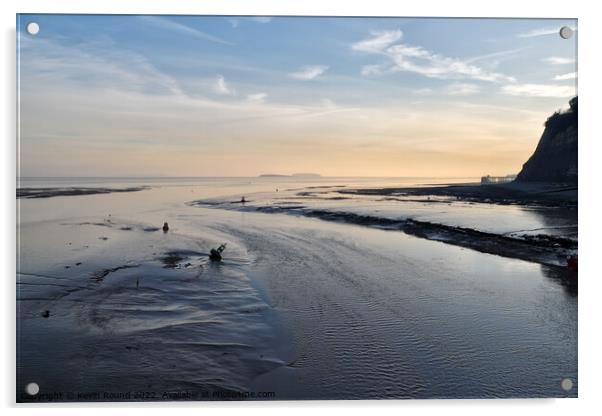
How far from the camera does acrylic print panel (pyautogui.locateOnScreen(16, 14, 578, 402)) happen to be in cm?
425

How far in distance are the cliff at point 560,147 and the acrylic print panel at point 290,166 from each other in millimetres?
30

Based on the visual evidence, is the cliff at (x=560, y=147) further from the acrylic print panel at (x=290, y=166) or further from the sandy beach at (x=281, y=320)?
the sandy beach at (x=281, y=320)

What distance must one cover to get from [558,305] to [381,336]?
217 centimetres

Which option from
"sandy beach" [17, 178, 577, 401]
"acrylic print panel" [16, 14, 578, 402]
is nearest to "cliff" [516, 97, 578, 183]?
"acrylic print panel" [16, 14, 578, 402]

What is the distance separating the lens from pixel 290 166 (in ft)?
20.1

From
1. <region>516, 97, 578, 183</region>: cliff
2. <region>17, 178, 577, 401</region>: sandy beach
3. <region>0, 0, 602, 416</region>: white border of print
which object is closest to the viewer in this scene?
<region>17, 178, 577, 401</region>: sandy beach

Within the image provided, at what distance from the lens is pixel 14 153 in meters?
4.51

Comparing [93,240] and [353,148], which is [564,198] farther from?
[93,240]

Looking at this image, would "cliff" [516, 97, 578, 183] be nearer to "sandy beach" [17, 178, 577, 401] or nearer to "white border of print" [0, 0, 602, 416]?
"white border of print" [0, 0, 602, 416]

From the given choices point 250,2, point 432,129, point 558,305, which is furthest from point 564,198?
point 250,2

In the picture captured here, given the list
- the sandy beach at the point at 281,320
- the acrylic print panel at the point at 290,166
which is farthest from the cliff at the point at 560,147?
the sandy beach at the point at 281,320

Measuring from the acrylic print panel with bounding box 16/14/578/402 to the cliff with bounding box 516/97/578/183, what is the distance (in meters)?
0.03

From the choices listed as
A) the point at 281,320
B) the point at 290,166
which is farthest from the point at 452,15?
the point at 281,320

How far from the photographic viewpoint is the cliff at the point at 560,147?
4750 mm
